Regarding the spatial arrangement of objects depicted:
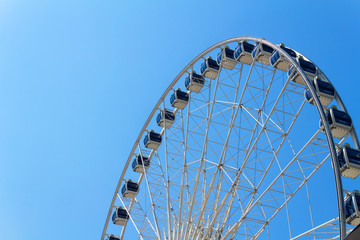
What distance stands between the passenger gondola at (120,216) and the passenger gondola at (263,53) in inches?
476

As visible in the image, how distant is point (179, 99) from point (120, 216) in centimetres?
746

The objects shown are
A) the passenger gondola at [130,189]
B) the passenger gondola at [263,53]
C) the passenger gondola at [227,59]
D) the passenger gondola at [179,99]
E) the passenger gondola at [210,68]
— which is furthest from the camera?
the passenger gondola at [130,189]

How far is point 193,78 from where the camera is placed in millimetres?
30344

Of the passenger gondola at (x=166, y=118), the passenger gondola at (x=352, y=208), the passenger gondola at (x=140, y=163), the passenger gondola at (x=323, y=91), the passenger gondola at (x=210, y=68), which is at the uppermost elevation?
the passenger gondola at (x=210, y=68)

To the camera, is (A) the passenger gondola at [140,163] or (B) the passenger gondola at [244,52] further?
(A) the passenger gondola at [140,163]

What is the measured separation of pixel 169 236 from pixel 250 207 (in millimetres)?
3957

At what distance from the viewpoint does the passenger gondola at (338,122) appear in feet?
68.9

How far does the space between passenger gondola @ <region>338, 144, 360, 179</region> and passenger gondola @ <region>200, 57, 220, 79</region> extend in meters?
10.8

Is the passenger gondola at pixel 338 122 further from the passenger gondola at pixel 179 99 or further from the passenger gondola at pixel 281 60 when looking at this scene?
the passenger gondola at pixel 179 99

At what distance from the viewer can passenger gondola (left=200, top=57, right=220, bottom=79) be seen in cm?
2917

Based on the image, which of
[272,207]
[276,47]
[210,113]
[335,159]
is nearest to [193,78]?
[210,113]

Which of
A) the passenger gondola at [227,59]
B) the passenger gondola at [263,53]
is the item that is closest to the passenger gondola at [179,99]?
the passenger gondola at [227,59]

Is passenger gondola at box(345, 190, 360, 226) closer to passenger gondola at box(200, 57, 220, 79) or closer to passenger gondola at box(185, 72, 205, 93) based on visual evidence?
passenger gondola at box(200, 57, 220, 79)

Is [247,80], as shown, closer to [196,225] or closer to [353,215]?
[196,225]
